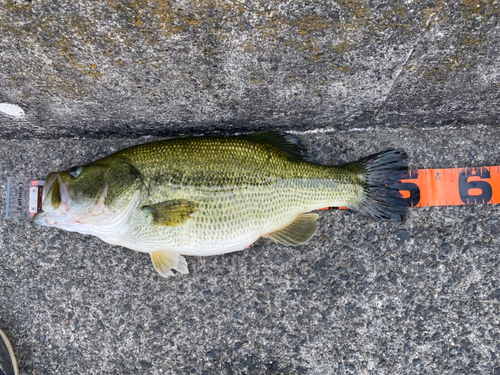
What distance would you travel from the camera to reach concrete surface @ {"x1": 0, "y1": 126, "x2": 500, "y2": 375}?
245 centimetres

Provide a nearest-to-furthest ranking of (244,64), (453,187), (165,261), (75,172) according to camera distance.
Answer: (244,64)
(75,172)
(165,261)
(453,187)

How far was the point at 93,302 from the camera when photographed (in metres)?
2.56

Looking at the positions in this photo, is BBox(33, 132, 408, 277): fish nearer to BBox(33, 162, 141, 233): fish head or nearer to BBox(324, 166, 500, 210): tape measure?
BBox(33, 162, 141, 233): fish head

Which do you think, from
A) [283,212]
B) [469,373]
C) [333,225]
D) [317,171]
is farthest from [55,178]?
[469,373]

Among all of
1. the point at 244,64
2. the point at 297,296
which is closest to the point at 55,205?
the point at 244,64

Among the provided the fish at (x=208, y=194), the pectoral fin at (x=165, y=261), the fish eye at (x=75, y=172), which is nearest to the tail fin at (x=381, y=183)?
the fish at (x=208, y=194)

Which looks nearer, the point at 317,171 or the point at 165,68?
the point at 165,68

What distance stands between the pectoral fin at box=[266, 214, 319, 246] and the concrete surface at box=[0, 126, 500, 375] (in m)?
0.22

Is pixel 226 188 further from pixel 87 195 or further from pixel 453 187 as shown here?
pixel 453 187

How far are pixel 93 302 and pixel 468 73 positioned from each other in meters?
3.06

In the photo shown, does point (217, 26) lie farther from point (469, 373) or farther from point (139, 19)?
point (469, 373)

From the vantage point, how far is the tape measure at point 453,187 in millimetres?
2486

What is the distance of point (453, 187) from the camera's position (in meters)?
2.50

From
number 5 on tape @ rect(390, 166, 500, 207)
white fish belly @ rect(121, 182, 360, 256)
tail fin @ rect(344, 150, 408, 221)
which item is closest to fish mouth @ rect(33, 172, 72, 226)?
white fish belly @ rect(121, 182, 360, 256)
